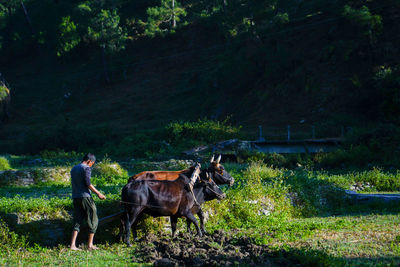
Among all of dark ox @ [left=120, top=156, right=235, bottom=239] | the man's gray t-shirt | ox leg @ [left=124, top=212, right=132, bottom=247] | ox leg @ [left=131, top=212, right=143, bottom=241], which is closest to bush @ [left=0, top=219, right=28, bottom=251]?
the man's gray t-shirt

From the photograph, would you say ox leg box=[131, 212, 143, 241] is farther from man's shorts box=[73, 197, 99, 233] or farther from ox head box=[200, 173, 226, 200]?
ox head box=[200, 173, 226, 200]

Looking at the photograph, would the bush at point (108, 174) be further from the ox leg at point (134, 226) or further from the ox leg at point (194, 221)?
the ox leg at point (194, 221)

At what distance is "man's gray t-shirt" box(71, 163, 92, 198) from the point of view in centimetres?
924

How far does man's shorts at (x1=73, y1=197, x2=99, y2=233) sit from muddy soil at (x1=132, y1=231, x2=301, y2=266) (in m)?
1.11

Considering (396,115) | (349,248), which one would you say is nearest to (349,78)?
(396,115)

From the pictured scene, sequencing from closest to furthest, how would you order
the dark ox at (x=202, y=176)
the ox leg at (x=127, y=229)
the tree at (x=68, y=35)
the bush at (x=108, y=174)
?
the ox leg at (x=127, y=229)
the dark ox at (x=202, y=176)
the bush at (x=108, y=174)
the tree at (x=68, y=35)

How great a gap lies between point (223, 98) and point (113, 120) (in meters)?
12.7

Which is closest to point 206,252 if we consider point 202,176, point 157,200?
point 157,200

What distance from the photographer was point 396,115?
30.9 m

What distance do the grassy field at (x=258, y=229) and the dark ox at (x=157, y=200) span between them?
1.87 feet

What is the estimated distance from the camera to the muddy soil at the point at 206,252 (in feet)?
25.9

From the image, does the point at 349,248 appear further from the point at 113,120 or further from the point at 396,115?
the point at 113,120

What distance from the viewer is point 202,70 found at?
53281mm

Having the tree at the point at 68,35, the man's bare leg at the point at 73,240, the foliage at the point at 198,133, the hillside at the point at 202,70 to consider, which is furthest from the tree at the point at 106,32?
the man's bare leg at the point at 73,240
